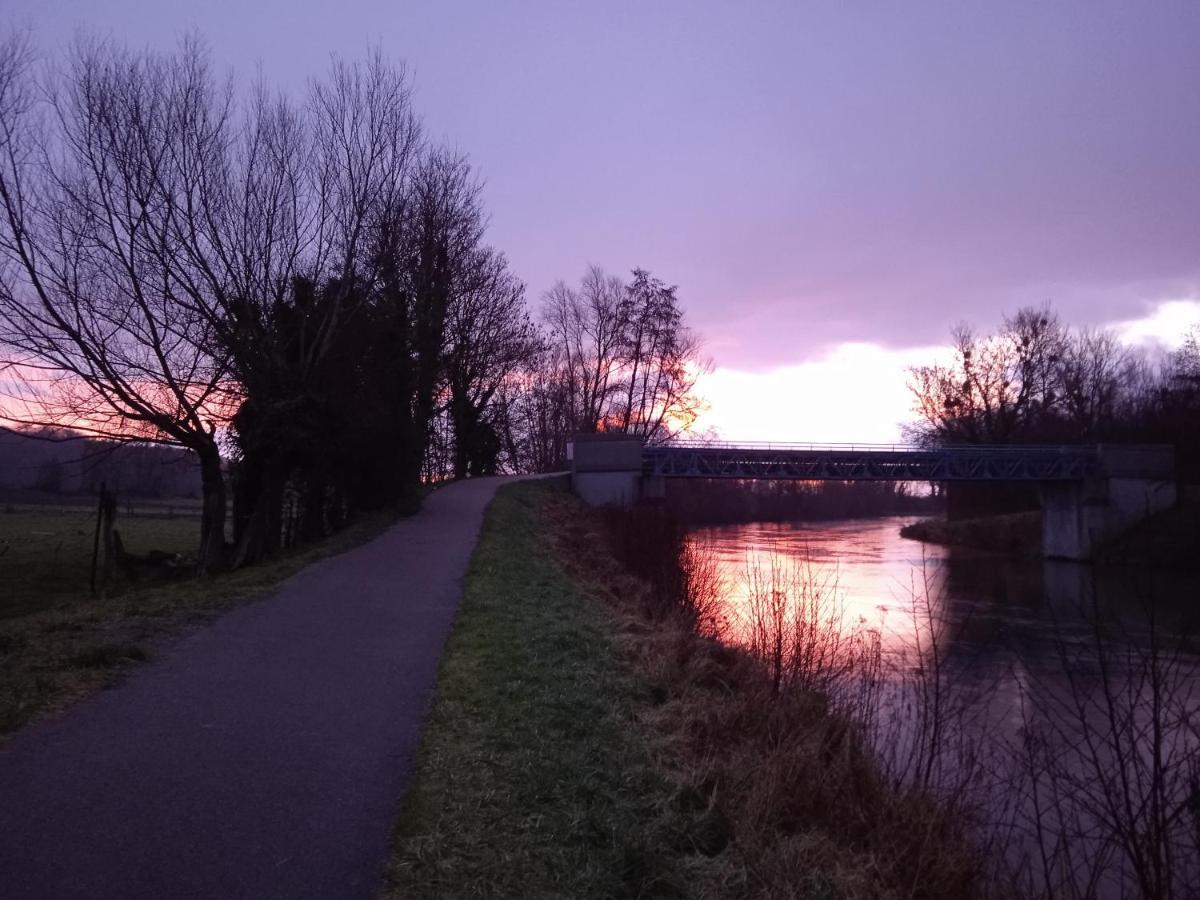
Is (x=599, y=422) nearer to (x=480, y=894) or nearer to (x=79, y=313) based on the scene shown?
(x=79, y=313)

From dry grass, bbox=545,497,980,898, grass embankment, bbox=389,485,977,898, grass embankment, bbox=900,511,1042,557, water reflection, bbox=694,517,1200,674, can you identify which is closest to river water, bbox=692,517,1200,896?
water reflection, bbox=694,517,1200,674

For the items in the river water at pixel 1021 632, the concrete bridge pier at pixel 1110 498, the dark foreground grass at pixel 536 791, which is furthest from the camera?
the concrete bridge pier at pixel 1110 498

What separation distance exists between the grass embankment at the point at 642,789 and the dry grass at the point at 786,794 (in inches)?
0.7

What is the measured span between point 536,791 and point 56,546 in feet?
92.5

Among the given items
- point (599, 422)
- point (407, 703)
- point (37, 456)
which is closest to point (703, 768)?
point (407, 703)

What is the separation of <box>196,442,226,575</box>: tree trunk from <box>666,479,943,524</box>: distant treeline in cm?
2486

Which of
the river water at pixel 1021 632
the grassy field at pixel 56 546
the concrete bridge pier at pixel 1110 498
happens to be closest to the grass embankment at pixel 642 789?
the river water at pixel 1021 632

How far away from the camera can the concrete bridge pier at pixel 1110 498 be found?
47812 mm

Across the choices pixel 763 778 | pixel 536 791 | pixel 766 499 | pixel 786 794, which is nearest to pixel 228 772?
pixel 536 791

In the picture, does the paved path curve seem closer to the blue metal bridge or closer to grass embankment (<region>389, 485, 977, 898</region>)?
grass embankment (<region>389, 485, 977, 898</region>)

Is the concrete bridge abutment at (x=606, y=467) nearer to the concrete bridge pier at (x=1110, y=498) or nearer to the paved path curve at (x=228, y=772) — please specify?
the concrete bridge pier at (x=1110, y=498)

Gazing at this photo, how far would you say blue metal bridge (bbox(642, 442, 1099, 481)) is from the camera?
43.3 m

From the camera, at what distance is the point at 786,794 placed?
668 cm

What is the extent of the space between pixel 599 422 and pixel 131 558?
42724mm
